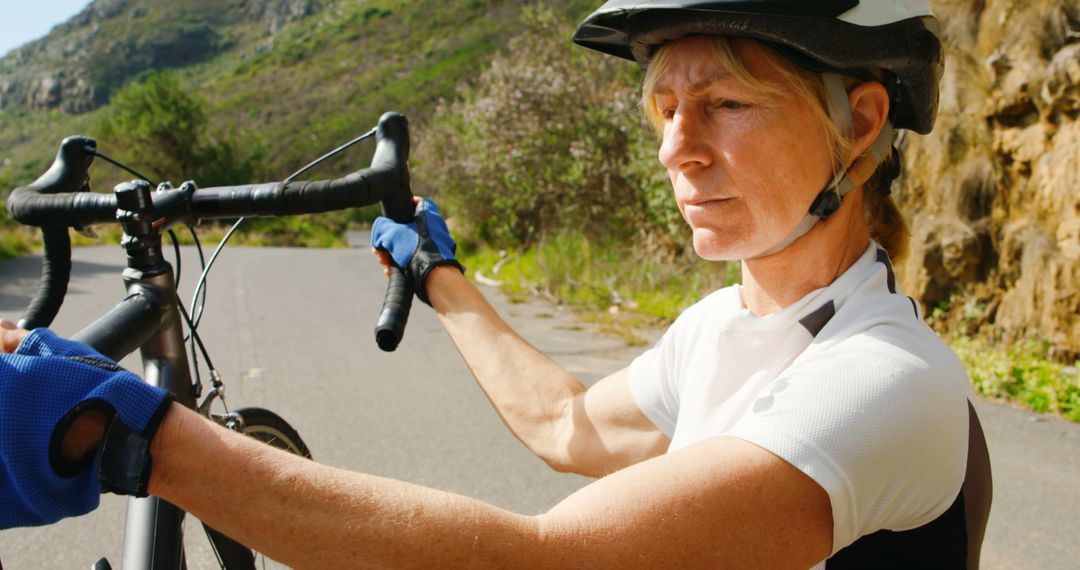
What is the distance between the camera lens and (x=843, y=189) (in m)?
1.53

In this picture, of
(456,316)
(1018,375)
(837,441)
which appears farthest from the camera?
(1018,375)

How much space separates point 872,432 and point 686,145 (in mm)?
616

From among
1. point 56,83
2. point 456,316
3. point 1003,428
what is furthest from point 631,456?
point 56,83

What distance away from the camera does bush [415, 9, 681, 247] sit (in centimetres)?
1188

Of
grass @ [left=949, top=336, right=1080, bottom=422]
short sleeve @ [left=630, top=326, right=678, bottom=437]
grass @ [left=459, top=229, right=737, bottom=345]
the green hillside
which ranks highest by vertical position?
short sleeve @ [left=630, top=326, right=678, bottom=437]

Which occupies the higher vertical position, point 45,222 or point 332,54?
point 45,222

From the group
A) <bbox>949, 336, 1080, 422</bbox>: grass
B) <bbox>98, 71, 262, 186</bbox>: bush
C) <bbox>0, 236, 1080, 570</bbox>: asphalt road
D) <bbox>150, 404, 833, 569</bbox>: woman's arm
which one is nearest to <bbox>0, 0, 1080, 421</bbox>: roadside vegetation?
<bbox>949, 336, 1080, 422</bbox>: grass

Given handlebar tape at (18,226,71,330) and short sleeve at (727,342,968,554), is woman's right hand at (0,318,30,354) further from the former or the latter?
short sleeve at (727,342,968,554)

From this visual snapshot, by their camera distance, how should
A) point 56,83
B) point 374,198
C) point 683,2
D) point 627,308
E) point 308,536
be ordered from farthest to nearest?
1. point 56,83
2. point 627,308
3. point 374,198
4. point 683,2
5. point 308,536

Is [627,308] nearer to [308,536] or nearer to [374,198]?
[374,198]

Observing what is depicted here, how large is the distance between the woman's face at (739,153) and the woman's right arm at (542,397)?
614 mm

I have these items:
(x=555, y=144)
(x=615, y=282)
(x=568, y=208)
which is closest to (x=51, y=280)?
(x=615, y=282)

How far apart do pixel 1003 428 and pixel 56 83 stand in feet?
411

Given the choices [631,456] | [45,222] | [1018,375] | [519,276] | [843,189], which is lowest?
[519,276]
